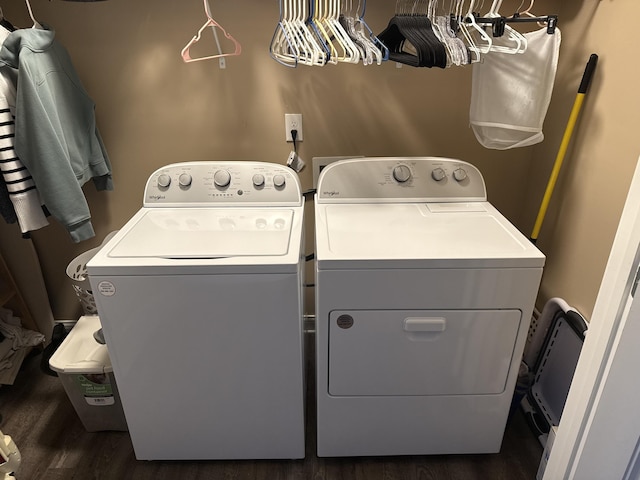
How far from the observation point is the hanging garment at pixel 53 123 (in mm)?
1391

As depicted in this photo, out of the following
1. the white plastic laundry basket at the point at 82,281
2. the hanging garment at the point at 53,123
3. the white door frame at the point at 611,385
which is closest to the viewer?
the white door frame at the point at 611,385

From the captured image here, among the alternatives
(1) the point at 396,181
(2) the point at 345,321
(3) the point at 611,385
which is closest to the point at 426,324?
(2) the point at 345,321

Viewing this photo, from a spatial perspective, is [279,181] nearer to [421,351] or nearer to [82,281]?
[421,351]

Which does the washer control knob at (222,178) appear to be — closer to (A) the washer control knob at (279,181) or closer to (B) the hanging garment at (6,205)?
(A) the washer control knob at (279,181)

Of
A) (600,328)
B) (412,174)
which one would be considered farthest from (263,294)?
(600,328)

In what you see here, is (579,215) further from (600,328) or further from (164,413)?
(164,413)

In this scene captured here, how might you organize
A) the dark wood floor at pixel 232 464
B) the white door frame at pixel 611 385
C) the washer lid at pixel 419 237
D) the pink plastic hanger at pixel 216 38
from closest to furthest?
the white door frame at pixel 611 385 < the washer lid at pixel 419 237 < the pink plastic hanger at pixel 216 38 < the dark wood floor at pixel 232 464

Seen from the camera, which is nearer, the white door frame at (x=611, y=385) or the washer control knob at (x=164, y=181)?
the white door frame at (x=611, y=385)

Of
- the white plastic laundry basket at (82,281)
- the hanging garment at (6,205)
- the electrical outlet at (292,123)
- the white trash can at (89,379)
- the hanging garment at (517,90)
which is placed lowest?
the white trash can at (89,379)

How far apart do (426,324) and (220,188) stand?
3.02 ft

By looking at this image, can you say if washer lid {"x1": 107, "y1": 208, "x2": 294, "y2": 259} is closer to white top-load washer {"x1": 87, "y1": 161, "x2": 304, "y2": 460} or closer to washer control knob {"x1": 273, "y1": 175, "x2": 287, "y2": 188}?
white top-load washer {"x1": 87, "y1": 161, "x2": 304, "y2": 460}

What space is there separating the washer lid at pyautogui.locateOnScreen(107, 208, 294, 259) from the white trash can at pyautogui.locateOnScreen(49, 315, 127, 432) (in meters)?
0.56

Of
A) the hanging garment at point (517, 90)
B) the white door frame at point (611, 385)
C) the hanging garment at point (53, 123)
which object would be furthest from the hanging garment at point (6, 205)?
the white door frame at point (611, 385)

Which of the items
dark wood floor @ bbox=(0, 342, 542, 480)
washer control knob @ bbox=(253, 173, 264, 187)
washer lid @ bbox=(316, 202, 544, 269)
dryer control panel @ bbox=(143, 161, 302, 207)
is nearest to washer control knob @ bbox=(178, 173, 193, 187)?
dryer control panel @ bbox=(143, 161, 302, 207)
